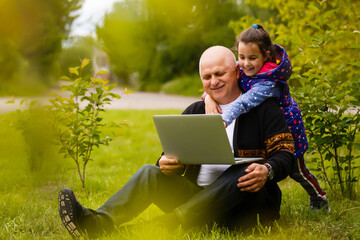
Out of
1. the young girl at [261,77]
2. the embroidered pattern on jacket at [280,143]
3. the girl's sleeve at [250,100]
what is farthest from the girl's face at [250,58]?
the embroidered pattern on jacket at [280,143]

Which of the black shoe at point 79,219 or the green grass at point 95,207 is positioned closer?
the green grass at point 95,207

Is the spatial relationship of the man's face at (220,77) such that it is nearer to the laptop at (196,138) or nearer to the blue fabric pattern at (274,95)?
the blue fabric pattern at (274,95)

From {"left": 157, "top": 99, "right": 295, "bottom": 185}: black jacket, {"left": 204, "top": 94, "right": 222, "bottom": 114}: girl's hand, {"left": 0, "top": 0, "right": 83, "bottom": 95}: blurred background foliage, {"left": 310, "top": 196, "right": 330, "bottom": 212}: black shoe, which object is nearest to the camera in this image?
{"left": 0, "top": 0, "right": 83, "bottom": 95}: blurred background foliage

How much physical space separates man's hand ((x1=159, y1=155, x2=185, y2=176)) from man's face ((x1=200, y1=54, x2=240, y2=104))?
1.57ft

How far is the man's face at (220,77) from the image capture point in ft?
7.77

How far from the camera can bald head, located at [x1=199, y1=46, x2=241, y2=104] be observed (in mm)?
2369

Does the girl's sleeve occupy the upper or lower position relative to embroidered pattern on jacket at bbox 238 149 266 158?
upper

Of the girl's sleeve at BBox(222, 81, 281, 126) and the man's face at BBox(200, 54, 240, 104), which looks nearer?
the girl's sleeve at BBox(222, 81, 281, 126)

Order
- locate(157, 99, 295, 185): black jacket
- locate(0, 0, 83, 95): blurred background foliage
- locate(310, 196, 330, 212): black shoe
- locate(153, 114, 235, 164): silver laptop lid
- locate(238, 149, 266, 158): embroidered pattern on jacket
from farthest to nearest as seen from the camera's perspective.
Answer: locate(310, 196, 330, 212): black shoe → locate(238, 149, 266, 158): embroidered pattern on jacket → locate(157, 99, 295, 185): black jacket → locate(153, 114, 235, 164): silver laptop lid → locate(0, 0, 83, 95): blurred background foliage

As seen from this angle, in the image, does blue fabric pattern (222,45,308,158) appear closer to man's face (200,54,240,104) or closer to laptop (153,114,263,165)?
man's face (200,54,240,104)

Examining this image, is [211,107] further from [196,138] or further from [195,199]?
[195,199]

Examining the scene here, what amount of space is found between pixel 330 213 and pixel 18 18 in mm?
2507

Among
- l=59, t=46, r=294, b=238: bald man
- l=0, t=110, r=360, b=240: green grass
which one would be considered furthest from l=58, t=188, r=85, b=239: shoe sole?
l=0, t=110, r=360, b=240: green grass

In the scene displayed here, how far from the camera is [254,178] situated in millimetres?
2033
